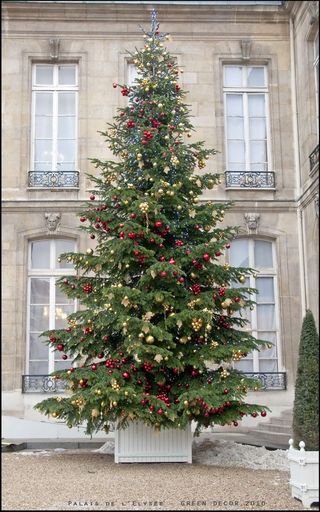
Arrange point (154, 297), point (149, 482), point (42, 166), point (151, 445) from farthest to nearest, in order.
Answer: point (42, 166) < point (151, 445) < point (154, 297) < point (149, 482)

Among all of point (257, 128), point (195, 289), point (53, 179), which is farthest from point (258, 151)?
point (195, 289)

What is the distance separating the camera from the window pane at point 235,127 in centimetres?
1160

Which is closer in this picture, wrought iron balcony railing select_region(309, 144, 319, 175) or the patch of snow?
the patch of snow

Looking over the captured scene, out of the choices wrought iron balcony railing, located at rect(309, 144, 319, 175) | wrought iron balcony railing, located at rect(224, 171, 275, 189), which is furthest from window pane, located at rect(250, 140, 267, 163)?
wrought iron balcony railing, located at rect(309, 144, 319, 175)

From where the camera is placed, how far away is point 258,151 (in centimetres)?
1155

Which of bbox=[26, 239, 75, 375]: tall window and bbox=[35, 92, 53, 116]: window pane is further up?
bbox=[35, 92, 53, 116]: window pane

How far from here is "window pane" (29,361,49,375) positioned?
10.7 m

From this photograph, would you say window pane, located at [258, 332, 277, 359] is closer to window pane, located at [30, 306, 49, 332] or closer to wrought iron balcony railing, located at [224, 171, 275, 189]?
wrought iron balcony railing, located at [224, 171, 275, 189]

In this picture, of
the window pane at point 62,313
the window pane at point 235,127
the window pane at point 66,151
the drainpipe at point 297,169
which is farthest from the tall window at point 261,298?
the window pane at point 66,151

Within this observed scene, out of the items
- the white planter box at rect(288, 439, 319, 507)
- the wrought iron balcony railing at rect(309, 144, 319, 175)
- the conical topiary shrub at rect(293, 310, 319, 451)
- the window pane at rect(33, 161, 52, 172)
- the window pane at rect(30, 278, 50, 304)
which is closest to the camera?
the white planter box at rect(288, 439, 319, 507)

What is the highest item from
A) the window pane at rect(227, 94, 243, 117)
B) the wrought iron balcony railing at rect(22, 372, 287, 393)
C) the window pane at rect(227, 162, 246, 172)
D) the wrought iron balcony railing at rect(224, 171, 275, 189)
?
the window pane at rect(227, 94, 243, 117)

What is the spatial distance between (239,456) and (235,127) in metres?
6.14

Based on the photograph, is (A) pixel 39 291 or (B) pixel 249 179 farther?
(B) pixel 249 179

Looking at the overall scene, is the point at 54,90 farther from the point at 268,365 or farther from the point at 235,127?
the point at 268,365
